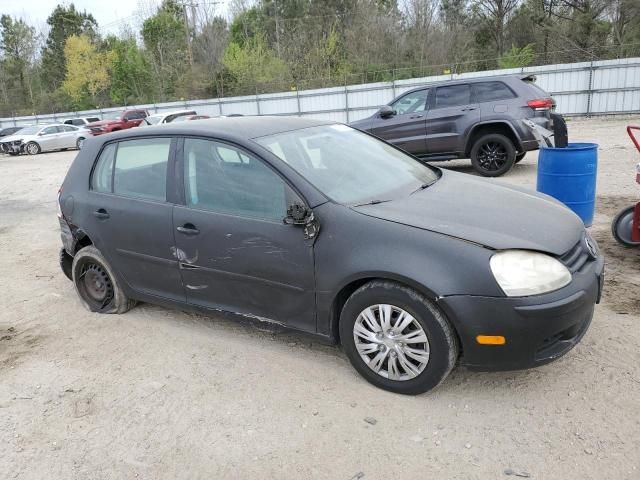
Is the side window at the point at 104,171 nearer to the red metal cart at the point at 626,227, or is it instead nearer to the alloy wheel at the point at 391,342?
the alloy wheel at the point at 391,342

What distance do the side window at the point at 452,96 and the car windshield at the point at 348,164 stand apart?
5.87 m

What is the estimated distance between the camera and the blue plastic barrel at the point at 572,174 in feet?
18.6

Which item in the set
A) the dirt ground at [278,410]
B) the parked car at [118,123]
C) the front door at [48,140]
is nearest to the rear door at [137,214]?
the dirt ground at [278,410]

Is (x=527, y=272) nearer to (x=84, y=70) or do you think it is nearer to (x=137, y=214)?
(x=137, y=214)

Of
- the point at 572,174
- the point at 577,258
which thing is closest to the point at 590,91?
the point at 572,174

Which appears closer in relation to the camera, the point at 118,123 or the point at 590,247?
the point at 590,247

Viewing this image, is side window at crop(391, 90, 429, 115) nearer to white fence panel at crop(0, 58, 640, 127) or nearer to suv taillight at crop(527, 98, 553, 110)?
suv taillight at crop(527, 98, 553, 110)

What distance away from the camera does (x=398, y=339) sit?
297cm

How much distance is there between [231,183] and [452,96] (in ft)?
23.6

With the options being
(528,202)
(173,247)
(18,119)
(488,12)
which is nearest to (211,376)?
(173,247)

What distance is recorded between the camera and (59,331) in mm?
4375

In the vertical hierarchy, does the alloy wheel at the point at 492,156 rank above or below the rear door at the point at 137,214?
below

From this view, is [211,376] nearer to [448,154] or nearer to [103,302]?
[103,302]

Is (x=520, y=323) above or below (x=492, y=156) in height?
above
